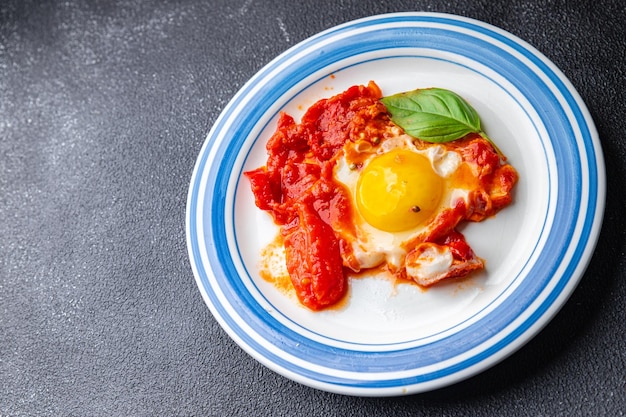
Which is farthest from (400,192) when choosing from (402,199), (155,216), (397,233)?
(155,216)

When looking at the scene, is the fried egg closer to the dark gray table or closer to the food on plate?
the food on plate

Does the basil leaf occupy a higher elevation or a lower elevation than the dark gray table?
higher

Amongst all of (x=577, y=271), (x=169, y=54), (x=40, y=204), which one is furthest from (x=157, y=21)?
(x=577, y=271)

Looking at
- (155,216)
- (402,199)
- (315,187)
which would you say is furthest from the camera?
(155,216)

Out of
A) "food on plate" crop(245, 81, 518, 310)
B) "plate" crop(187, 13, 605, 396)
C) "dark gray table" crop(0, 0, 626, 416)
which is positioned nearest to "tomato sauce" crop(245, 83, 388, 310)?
"food on plate" crop(245, 81, 518, 310)

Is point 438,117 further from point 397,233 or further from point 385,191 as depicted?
point 397,233

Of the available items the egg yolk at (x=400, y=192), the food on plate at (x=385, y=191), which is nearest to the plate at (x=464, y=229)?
the food on plate at (x=385, y=191)

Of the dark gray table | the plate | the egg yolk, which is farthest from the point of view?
the egg yolk

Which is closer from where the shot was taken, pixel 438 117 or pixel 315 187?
pixel 438 117
